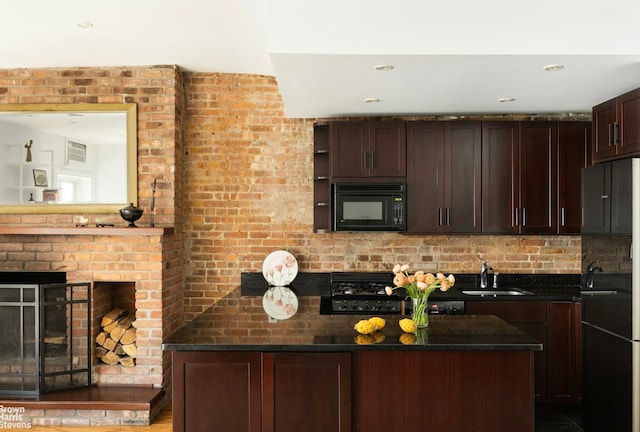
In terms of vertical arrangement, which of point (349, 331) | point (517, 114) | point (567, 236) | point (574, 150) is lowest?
point (349, 331)

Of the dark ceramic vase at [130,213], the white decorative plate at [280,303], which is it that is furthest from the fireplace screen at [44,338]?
the white decorative plate at [280,303]

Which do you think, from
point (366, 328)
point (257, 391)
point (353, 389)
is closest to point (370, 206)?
point (366, 328)

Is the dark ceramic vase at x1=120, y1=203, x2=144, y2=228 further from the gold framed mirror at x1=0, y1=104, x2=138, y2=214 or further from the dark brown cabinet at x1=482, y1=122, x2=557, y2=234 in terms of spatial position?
the dark brown cabinet at x1=482, y1=122, x2=557, y2=234

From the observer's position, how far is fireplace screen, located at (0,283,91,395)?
418 cm

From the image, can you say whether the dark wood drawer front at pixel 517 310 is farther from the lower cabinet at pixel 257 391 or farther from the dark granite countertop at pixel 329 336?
the lower cabinet at pixel 257 391

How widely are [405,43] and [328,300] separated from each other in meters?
2.36

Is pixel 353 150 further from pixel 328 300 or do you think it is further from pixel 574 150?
pixel 574 150

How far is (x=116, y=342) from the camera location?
14.7ft

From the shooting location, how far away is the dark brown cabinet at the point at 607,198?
3.31 meters

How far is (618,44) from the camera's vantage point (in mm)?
2928

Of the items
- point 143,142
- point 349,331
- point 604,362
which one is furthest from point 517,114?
point 143,142

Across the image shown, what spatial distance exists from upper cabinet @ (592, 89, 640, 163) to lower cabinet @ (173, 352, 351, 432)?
101 inches

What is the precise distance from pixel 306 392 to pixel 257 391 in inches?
9.6

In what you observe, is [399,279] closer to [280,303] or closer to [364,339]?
[364,339]
